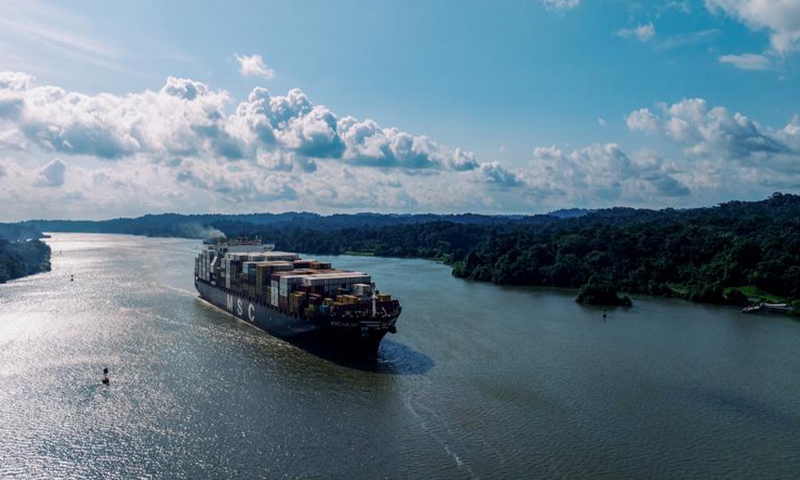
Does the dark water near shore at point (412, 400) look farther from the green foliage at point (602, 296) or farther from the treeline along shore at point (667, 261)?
the treeline along shore at point (667, 261)

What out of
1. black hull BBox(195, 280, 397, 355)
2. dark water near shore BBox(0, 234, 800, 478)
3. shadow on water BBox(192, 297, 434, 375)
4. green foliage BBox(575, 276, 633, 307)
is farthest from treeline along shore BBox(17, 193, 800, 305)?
black hull BBox(195, 280, 397, 355)

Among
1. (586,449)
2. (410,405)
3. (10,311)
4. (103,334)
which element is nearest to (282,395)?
(410,405)

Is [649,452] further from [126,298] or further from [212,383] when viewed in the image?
[126,298]

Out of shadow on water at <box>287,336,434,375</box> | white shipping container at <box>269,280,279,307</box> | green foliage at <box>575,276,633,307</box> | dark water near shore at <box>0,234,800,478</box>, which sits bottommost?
dark water near shore at <box>0,234,800,478</box>

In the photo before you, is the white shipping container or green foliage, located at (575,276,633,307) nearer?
the white shipping container

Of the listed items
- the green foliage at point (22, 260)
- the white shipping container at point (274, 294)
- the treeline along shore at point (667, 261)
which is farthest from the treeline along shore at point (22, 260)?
the treeline along shore at point (667, 261)

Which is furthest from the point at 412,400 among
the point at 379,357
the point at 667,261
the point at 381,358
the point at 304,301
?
the point at 667,261

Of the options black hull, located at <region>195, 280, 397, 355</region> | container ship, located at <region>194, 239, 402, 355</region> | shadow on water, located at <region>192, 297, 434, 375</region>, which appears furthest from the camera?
container ship, located at <region>194, 239, 402, 355</region>

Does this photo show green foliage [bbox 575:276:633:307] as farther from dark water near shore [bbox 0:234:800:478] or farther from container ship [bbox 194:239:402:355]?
container ship [bbox 194:239:402:355]
